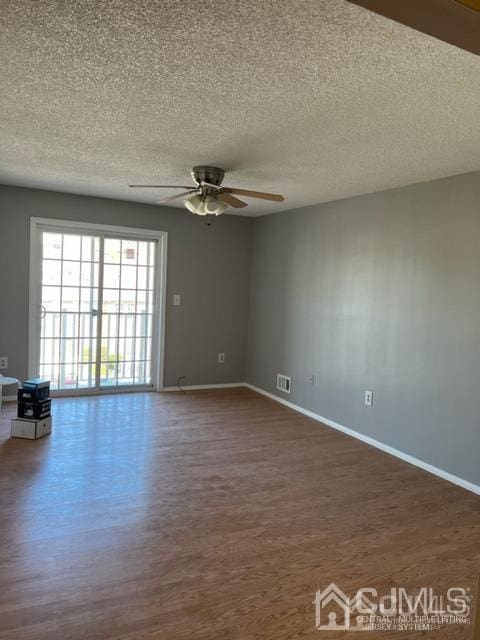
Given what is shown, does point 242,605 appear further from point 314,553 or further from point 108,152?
point 108,152

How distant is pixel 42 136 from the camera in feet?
10.3

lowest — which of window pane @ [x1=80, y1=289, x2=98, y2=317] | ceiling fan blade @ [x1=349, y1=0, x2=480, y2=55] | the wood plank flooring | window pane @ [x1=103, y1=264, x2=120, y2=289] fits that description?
the wood plank flooring

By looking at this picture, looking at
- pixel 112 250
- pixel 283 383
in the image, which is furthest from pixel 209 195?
pixel 283 383

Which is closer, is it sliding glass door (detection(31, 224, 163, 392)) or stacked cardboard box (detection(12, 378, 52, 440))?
stacked cardboard box (detection(12, 378, 52, 440))

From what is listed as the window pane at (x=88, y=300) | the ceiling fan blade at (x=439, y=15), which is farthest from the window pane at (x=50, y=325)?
the ceiling fan blade at (x=439, y=15)

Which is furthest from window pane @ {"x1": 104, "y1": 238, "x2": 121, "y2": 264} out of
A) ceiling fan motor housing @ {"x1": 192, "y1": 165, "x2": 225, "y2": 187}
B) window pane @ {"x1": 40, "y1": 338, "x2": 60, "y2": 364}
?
ceiling fan motor housing @ {"x1": 192, "y1": 165, "x2": 225, "y2": 187}

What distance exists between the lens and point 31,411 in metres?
4.01

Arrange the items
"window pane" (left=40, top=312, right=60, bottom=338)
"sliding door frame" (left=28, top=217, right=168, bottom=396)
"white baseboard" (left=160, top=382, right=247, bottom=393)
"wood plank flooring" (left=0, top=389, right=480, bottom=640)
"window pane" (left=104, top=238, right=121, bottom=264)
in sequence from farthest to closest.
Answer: "white baseboard" (left=160, top=382, right=247, bottom=393) → "window pane" (left=104, top=238, right=121, bottom=264) → "window pane" (left=40, top=312, right=60, bottom=338) → "sliding door frame" (left=28, top=217, right=168, bottom=396) → "wood plank flooring" (left=0, top=389, right=480, bottom=640)

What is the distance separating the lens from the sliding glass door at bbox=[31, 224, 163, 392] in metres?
5.27

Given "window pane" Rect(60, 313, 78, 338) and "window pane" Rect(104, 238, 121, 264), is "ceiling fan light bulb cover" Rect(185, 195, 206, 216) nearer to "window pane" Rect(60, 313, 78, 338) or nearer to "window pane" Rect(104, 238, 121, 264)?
"window pane" Rect(104, 238, 121, 264)

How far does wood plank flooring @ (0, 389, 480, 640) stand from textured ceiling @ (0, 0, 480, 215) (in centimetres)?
233

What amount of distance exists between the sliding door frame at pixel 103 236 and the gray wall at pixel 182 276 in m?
0.06

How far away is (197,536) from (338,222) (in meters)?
3.36

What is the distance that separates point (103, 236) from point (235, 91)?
3548 millimetres
